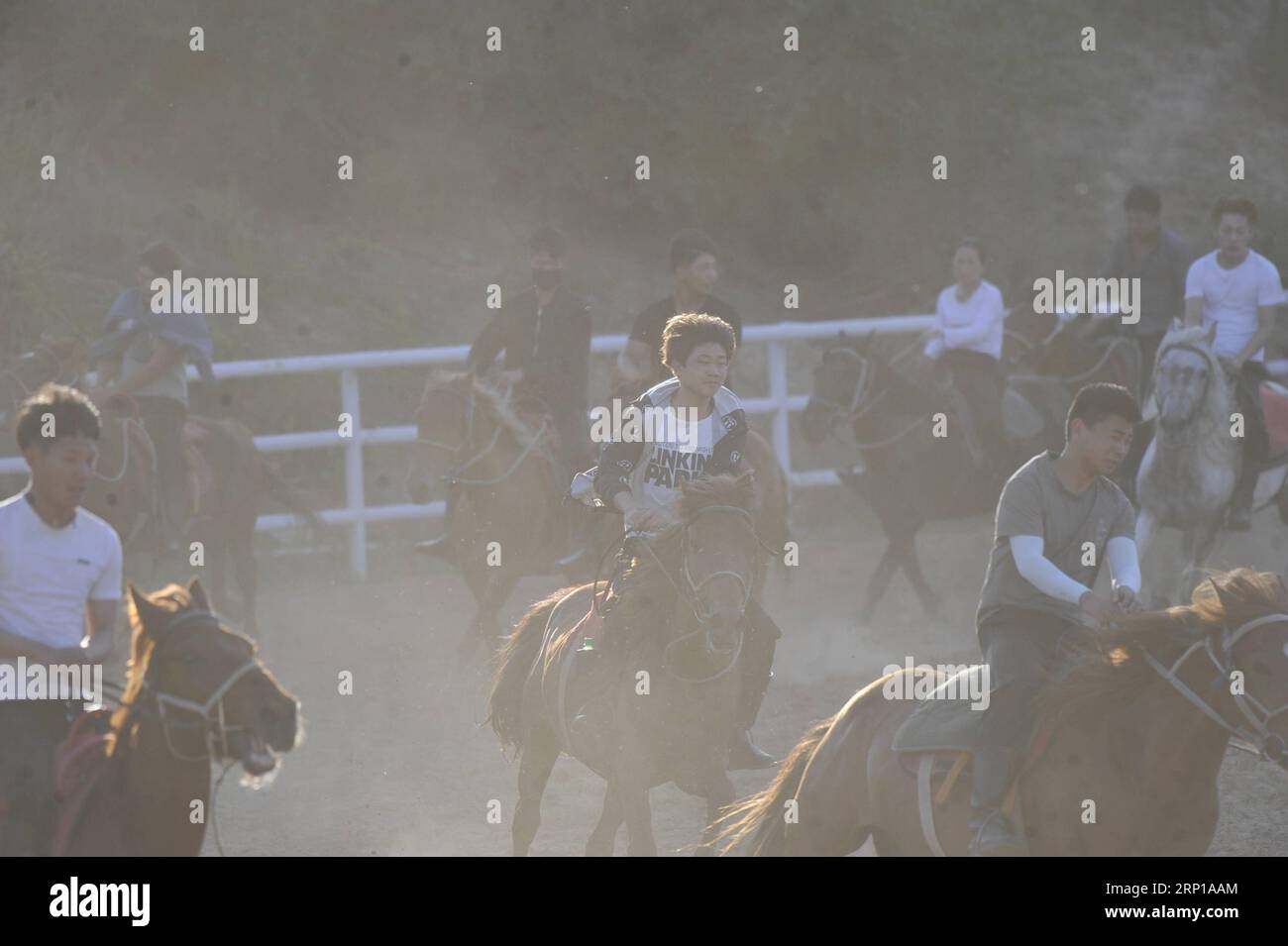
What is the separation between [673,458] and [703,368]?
37 centimetres

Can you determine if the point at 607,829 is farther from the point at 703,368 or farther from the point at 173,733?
the point at 173,733

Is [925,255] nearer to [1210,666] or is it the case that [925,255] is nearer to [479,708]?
[479,708]

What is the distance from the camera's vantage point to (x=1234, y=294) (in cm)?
1270

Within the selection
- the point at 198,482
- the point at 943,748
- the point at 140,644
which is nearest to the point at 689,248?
the point at 198,482

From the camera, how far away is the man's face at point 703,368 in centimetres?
672

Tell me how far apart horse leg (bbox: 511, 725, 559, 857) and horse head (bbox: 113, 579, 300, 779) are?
2.59 meters

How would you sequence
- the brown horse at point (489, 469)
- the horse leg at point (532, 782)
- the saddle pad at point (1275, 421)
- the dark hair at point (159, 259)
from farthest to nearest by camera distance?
the saddle pad at point (1275, 421) < the dark hair at point (159, 259) < the brown horse at point (489, 469) < the horse leg at point (532, 782)

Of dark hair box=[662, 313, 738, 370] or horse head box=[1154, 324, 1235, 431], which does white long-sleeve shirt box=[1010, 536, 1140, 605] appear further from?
horse head box=[1154, 324, 1235, 431]

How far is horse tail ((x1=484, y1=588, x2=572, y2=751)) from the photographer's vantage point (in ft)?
24.8

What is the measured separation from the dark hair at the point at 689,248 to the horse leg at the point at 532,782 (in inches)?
136

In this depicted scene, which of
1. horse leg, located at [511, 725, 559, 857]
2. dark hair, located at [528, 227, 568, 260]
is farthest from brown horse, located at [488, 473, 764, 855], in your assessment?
dark hair, located at [528, 227, 568, 260]

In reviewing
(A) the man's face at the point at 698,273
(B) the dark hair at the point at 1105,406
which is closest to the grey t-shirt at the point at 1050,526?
(B) the dark hair at the point at 1105,406

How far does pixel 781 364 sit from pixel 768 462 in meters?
4.40

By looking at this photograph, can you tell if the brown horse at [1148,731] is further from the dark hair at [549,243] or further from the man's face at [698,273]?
the dark hair at [549,243]
